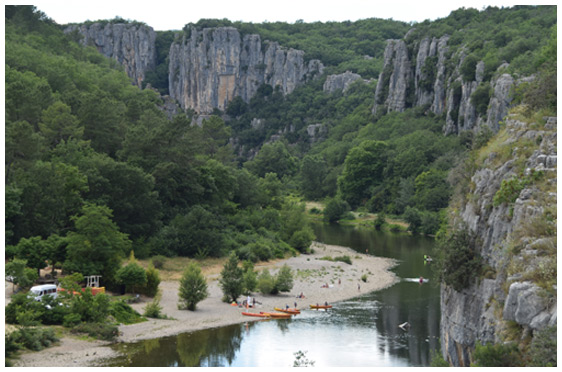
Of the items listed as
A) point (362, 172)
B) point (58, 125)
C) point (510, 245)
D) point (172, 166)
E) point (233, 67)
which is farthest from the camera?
point (233, 67)

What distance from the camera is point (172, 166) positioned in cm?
6912

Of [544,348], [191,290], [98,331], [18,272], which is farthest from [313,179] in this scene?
[544,348]

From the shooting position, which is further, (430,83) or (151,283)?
(430,83)

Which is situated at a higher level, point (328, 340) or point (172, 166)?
point (172, 166)

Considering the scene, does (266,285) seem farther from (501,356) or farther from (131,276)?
(501,356)

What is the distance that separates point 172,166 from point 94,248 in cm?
2019

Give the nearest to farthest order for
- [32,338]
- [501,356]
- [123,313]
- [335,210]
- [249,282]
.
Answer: [501,356]
[32,338]
[123,313]
[249,282]
[335,210]

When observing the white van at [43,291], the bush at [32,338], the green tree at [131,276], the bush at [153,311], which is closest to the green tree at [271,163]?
the green tree at [131,276]

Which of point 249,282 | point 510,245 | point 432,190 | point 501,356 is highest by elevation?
point 432,190

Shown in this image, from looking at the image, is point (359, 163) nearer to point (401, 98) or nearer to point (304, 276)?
point (401, 98)

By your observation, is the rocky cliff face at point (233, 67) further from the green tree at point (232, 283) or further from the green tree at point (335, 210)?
the green tree at point (232, 283)

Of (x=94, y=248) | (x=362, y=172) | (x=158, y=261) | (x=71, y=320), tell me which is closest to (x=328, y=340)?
(x=71, y=320)

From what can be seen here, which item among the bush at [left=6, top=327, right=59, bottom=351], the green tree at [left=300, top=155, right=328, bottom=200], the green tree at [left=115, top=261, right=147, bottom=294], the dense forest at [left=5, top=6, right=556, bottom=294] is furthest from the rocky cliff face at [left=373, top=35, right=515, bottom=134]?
the bush at [left=6, top=327, right=59, bottom=351]

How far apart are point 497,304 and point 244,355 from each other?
15.9 meters
